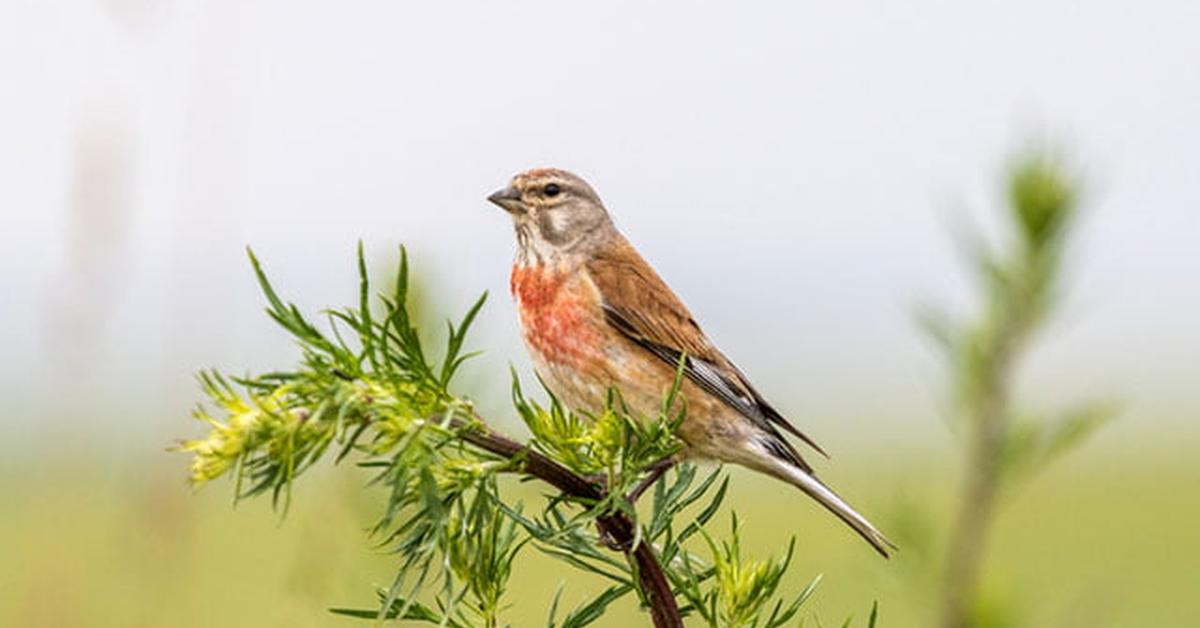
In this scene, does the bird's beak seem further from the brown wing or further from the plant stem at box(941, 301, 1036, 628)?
the plant stem at box(941, 301, 1036, 628)

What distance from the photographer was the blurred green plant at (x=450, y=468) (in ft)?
4.27

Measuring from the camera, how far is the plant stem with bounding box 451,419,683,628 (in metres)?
1.36

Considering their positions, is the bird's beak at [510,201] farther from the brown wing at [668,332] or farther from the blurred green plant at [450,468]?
the blurred green plant at [450,468]

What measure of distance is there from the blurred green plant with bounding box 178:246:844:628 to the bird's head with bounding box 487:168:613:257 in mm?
2147

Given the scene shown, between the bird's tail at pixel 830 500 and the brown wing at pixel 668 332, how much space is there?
Result: 0.18 feet

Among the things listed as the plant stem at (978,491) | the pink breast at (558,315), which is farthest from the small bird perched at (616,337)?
the plant stem at (978,491)

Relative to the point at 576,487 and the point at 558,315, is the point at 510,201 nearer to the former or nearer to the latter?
the point at 558,315

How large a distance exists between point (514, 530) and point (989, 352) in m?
1.42

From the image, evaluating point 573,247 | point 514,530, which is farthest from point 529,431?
point 573,247

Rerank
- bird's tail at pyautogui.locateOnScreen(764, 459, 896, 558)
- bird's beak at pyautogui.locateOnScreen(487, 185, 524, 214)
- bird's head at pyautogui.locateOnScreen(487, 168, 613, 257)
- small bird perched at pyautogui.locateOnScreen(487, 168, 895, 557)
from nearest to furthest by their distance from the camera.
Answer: bird's tail at pyautogui.locateOnScreen(764, 459, 896, 558) → small bird perched at pyautogui.locateOnScreen(487, 168, 895, 557) → bird's head at pyautogui.locateOnScreen(487, 168, 613, 257) → bird's beak at pyautogui.locateOnScreen(487, 185, 524, 214)

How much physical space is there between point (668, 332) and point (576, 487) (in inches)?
84.6

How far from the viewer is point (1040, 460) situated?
8.93 feet

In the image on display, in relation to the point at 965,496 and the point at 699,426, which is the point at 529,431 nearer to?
the point at 965,496

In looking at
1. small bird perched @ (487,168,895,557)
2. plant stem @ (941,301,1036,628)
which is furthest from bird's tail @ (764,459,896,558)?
plant stem @ (941,301,1036,628)
